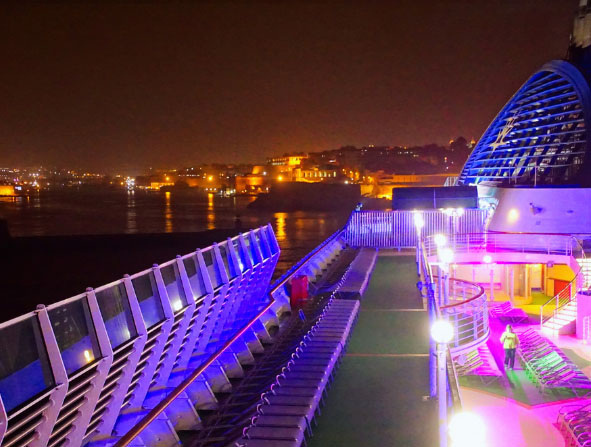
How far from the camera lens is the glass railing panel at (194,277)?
644 cm

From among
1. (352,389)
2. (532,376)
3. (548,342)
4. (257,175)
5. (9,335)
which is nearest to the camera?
(9,335)

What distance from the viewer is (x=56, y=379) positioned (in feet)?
11.3

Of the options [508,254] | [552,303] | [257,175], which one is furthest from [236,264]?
[257,175]

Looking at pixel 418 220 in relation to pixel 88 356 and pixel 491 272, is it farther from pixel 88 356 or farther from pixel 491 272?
pixel 88 356

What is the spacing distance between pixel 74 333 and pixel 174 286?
1980 mm

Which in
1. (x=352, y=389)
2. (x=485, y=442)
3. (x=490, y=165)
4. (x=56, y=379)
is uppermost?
(x=490, y=165)

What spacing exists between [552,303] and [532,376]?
22.1ft

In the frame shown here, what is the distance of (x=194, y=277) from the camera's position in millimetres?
6586

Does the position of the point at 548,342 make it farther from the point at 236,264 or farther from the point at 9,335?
the point at 9,335

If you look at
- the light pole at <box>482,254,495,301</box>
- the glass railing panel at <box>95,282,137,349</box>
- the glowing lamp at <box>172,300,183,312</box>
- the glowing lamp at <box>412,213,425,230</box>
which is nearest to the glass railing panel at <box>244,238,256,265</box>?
the glowing lamp at <box>172,300,183,312</box>

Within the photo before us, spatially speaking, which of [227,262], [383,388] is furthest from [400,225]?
[383,388]

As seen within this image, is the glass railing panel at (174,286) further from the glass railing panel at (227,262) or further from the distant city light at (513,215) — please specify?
the distant city light at (513,215)

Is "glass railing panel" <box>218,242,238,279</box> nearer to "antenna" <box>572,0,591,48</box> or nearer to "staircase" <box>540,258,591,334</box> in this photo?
"staircase" <box>540,258,591,334</box>

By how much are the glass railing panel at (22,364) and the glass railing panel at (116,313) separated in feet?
2.67
